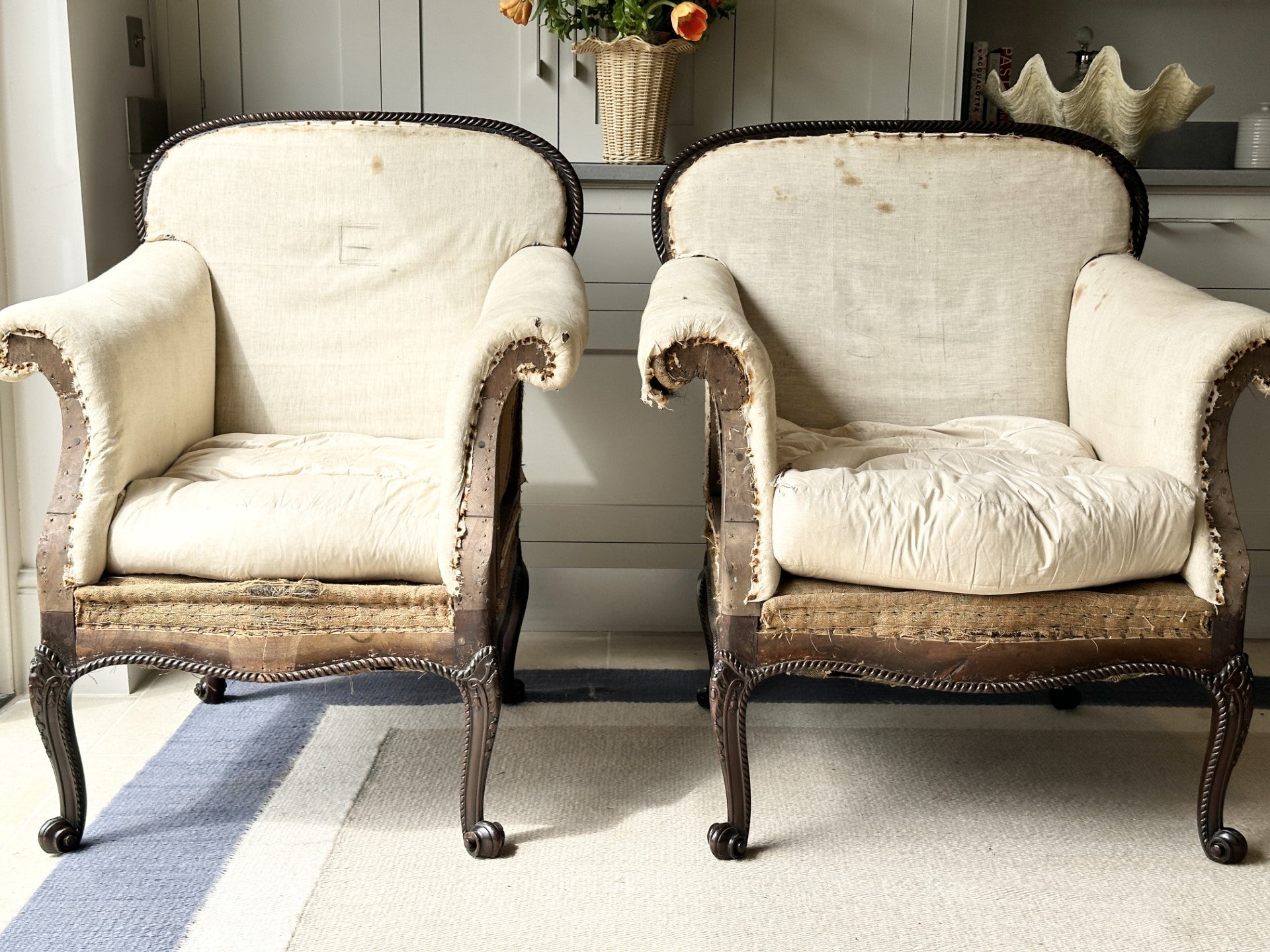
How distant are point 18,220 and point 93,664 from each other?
0.90m

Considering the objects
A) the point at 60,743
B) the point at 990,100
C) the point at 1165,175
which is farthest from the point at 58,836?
the point at 990,100

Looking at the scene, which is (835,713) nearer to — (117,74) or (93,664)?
(93,664)

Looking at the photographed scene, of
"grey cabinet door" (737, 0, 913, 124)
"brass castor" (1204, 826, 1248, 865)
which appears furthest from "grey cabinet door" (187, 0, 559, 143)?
"brass castor" (1204, 826, 1248, 865)

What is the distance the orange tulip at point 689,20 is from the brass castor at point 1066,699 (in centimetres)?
136

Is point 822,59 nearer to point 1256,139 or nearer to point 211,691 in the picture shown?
point 1256,139

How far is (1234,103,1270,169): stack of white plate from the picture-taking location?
2377 mm

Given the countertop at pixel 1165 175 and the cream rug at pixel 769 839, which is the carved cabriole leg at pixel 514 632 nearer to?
the cream rug at pixel 769 839

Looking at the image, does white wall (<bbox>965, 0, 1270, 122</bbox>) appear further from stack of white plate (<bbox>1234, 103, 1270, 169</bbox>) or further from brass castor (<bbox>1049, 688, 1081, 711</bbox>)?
brass castor (<bbox>1049, 688, 1081, 711</bbox>)

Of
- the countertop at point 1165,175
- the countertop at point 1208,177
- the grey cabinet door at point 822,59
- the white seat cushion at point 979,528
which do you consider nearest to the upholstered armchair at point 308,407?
the countertop at point 1165,175

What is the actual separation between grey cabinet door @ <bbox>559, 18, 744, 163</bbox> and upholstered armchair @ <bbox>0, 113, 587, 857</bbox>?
491 mm

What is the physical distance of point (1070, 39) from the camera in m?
2.70

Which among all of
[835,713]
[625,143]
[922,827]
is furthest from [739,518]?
[625,143]

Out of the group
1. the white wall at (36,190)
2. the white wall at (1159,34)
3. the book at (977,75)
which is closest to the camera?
the white wall at (36,190)

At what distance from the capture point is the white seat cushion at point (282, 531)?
1420 mm
